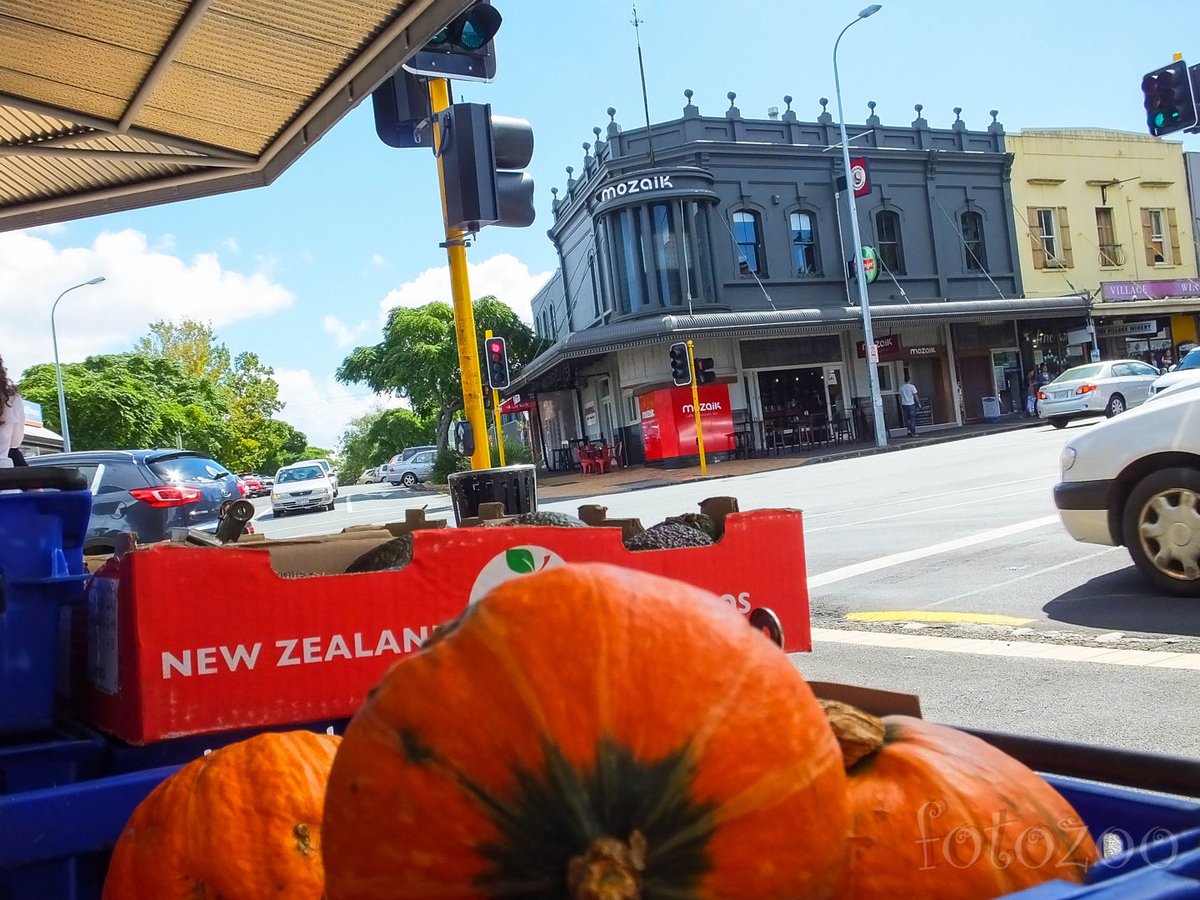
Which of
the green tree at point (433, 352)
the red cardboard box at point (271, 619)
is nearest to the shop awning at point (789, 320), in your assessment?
the green tree at point (433, 352)

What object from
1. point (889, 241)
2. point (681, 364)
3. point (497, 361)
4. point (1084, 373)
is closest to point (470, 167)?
point (497, 361)

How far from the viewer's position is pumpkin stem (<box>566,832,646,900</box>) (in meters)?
0.81

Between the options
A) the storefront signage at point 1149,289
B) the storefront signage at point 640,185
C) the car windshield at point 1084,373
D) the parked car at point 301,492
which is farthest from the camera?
the storefront signage at point 1149,289

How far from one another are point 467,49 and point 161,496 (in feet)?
26.1

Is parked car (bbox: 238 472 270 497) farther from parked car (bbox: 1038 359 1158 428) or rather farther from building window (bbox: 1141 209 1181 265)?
parked car (bbox: 1038 359 1158 428)

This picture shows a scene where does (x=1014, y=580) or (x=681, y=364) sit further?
(x=681, y=364)

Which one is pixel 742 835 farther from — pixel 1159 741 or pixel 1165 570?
pixel 1165 570

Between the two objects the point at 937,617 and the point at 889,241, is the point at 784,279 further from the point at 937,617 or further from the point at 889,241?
the point at 937,617

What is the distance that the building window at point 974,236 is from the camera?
35594 mm

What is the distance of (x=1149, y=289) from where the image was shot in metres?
37.2

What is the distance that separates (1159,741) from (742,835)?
353cm

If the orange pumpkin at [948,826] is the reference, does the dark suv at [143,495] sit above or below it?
above

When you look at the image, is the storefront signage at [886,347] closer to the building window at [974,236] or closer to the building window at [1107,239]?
the building window at [974,236]

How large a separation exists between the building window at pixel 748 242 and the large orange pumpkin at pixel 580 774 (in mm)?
31790
